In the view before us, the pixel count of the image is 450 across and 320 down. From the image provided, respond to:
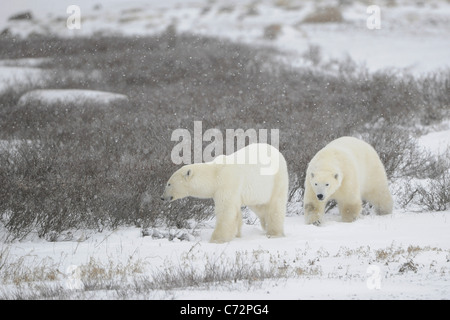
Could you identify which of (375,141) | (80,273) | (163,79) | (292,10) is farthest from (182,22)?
(80,273)

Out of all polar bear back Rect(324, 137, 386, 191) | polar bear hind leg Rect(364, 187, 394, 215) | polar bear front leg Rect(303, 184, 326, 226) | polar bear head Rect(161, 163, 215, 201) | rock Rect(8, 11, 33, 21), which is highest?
polar bear head Rect(161, 163, 215, 201)

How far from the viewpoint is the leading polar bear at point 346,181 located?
6.23 metres

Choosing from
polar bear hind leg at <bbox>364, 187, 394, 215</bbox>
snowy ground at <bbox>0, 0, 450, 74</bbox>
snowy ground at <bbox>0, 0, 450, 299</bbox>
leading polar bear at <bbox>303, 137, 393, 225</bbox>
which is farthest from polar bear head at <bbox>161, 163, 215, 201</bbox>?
snowy ground at <bbox>0, 0, 450, 74</bbox>

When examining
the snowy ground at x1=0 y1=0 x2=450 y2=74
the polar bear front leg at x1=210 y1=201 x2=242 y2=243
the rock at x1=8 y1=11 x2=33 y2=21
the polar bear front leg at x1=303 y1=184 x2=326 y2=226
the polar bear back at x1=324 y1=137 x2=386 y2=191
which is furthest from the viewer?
the rock at x1=8 y1=11 x2=33 y2=21

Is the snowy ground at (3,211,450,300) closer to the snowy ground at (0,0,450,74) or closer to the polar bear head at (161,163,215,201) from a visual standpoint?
the polar bear head at (161,163,215,201)

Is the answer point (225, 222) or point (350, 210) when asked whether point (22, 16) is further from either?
point (225, 222)

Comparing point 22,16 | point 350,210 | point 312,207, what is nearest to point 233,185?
point 312,207

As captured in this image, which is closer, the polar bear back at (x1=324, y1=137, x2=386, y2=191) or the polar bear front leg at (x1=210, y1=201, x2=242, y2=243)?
the polar bear front leg at (x1=210, y1=201, x2=242, y2=243)

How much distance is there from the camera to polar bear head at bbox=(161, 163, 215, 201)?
550 cm

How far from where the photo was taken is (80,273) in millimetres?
4242

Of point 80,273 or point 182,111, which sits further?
point 182,111

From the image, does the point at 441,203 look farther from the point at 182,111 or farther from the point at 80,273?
the point at 182,111

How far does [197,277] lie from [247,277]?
327 millimetres
